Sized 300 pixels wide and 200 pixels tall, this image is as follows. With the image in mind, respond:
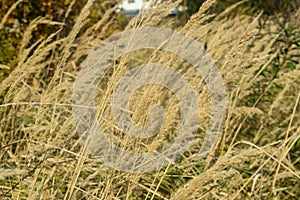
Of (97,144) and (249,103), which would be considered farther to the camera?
(249,103)

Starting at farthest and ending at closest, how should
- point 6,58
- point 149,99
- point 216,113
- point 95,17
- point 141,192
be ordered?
1. point 95,17
2. point 6,58
3. point 216,113
4. point 141,192
5. point 149,99

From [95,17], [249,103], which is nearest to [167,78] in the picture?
[249,103]

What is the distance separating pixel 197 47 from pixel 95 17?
84.1 inches

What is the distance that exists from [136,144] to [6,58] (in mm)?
1947

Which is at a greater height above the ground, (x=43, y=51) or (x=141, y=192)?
(x=43, y=51)

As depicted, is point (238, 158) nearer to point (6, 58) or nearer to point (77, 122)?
point (77, 122)

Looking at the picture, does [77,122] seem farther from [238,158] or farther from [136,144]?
[238,158]

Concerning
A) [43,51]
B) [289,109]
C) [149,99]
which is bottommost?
[289,109]

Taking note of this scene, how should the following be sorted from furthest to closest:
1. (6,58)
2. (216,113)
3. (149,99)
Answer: (6,58), (216,113), (149,99)

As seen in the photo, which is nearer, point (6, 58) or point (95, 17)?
point (6, 58)

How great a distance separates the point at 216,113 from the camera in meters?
2.18

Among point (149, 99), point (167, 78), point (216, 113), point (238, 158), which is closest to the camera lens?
point (238, 158)

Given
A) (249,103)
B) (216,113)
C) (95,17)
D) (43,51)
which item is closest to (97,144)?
(43,51)

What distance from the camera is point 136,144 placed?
1.36 m
